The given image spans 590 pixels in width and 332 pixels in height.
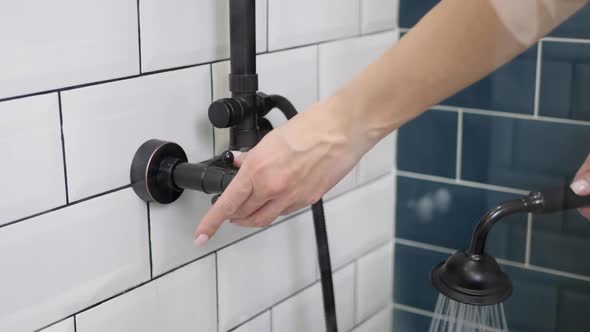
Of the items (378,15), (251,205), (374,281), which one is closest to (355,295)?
(374,281)

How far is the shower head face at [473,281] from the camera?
85 centimetres

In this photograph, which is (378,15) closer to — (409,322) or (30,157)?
(409,322)

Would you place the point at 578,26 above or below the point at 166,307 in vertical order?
above

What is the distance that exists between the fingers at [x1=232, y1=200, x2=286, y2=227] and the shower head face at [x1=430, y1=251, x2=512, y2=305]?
268 millimetres

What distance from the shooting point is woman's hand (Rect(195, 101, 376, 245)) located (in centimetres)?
65

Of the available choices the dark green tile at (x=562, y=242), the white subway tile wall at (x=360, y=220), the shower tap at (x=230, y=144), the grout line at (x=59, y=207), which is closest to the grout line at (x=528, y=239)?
the dark green tile at (x=562, y=242)

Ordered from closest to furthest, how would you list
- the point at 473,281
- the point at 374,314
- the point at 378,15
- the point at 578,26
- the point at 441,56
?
the point at 441,56
the point at 473,281
the point at 578,26
the point at 378,15
the point at 374,314

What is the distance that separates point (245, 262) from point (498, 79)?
16.5 inches

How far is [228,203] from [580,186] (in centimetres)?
41

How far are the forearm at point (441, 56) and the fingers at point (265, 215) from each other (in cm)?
9

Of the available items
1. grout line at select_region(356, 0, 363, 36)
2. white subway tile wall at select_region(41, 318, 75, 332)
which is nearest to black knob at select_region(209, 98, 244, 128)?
white subway tile wall at select_region(41, 318, 75, 332)

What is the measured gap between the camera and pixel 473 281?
2.79 feet

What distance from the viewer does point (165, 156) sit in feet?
2.42

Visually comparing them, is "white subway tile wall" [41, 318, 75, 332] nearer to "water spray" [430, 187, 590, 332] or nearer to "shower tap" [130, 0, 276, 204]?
"shower tap" [130, 0, 276, 204]
